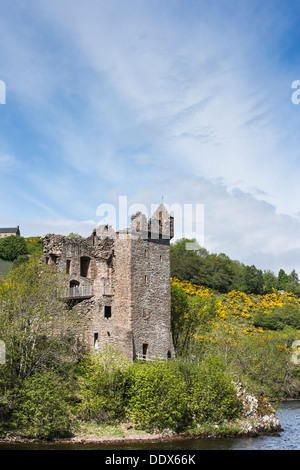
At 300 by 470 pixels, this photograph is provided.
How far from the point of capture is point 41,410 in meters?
27.0

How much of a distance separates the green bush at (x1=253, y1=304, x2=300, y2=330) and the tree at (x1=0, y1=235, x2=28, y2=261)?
56565 mm

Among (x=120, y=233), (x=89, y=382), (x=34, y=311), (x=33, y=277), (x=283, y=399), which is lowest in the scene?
(x=283, y=399)

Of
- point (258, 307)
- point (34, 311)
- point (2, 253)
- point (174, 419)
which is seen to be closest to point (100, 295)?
point (34, 311)

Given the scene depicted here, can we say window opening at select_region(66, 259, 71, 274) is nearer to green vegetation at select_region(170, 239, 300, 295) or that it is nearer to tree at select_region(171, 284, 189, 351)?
tree at select_region(171, 284, 189, 351)

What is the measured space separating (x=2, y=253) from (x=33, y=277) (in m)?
74.2

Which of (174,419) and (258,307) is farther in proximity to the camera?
(258,307)

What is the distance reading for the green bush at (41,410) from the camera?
26688 millimetres

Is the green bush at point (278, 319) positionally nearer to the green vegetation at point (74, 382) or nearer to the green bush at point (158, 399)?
the green vegetation at point (74, 382)

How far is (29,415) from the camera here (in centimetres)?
2689

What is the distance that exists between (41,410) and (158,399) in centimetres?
728

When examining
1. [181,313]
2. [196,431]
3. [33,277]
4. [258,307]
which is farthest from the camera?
[258,307]

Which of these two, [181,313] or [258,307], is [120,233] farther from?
[258,307]

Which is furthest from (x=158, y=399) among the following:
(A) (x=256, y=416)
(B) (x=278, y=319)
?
(B) (x=278, y=319)

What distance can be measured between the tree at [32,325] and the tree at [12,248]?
7121 cm
